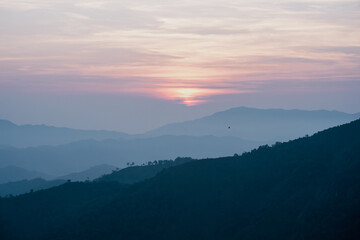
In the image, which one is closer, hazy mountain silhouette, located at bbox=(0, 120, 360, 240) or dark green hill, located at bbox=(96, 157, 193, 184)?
hazy mountain silhouette, located at bbox=(0, 120, 360, 240)

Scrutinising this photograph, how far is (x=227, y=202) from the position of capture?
287 feet

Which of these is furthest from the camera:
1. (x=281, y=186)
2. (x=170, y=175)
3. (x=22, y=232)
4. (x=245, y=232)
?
(x=170, y=175)

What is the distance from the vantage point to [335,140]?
9281 cm

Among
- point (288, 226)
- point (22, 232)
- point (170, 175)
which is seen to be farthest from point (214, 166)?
point (22, 232)

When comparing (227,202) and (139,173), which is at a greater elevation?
(139,173)

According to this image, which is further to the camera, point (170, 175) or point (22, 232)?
point (170, 175)

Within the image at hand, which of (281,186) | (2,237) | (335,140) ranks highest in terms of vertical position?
(335,140)

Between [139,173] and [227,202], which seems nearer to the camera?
[227,202]

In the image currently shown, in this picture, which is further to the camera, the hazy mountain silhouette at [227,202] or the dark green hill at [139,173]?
the dark green hill at [139,173]

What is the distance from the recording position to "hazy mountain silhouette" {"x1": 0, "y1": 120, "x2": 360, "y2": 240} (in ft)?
230

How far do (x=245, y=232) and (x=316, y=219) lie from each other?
11.9 m

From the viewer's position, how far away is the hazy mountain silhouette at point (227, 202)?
70188 mm

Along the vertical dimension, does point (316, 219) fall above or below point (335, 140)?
below

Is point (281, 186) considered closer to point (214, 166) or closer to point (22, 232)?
point (214, 166)
